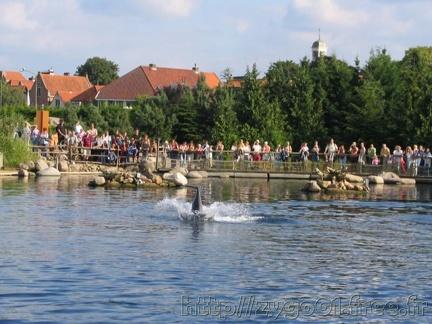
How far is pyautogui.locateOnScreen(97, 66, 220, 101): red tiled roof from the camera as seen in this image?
112 m

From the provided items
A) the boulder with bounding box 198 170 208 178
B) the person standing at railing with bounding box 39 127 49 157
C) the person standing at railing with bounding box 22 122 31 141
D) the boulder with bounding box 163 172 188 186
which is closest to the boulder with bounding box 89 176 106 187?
the boulder with bounding box 163 172 188 186

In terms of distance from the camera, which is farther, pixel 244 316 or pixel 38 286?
pixel 38 286

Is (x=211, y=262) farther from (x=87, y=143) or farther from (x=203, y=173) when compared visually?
(x=87, y=143)

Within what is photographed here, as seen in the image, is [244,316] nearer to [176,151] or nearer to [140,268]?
[140,268]

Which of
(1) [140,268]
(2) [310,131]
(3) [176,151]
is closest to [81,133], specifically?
(3) [176,151]

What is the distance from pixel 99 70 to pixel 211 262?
141897 mm

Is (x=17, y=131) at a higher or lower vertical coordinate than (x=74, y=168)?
higher

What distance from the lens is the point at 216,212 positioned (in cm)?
2772

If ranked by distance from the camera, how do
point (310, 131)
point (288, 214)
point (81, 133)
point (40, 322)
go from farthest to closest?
point (310, 131)
point (81, 133)
point (288, 214)
point (40, 322)

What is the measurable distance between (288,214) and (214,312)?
14291mm

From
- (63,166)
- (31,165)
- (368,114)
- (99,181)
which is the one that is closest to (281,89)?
(368,114)

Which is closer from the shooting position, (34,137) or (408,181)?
(408,181)

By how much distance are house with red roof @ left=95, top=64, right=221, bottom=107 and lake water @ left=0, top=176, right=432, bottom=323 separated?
3125 inches

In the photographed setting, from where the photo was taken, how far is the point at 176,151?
49.7 metres
